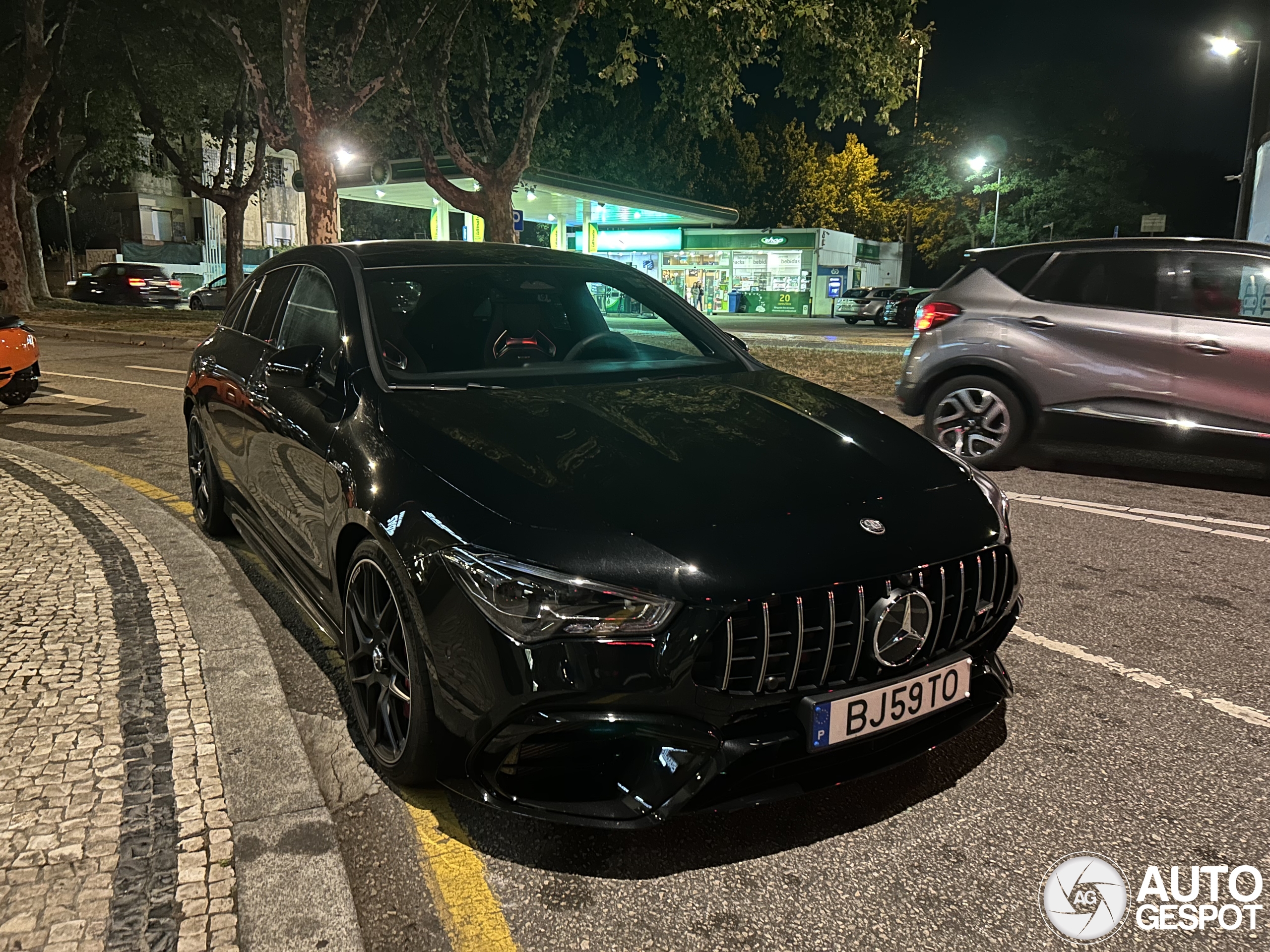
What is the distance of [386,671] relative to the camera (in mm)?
2883

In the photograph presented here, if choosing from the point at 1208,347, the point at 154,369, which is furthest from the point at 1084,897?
the point at 154,369

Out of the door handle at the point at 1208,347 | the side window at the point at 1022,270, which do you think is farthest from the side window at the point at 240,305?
the door handle at the point at 1208,347

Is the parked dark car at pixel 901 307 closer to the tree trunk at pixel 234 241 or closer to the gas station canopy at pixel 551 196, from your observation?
the gas station canopy at pixel 551 196

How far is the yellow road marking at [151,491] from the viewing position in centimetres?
604

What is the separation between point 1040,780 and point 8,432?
9.01 meters

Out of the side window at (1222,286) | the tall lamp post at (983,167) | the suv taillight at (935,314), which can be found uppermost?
the tall lamp post at (983,167)

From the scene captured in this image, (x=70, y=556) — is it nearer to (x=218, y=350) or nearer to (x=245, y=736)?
(x=218, y=350)

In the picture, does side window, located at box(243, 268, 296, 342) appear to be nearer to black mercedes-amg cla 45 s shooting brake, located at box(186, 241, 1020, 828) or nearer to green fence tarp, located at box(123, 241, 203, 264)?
black mercedes-amg cla 45 s shooting brake, located at box(186, 241, 1020, 828)

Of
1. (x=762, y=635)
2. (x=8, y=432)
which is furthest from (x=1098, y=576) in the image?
(x=8, y=432)

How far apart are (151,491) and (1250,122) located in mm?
16234

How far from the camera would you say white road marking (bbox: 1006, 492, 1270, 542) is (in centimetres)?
582

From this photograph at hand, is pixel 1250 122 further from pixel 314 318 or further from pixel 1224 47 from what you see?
pixel 314 318

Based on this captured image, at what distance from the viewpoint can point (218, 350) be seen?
504 cm

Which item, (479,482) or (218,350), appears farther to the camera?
(218,350)
